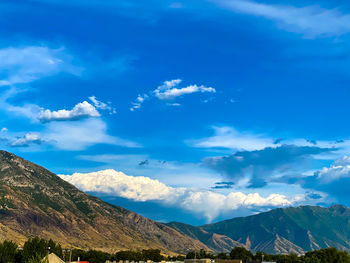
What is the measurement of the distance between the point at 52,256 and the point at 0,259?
37.1 meters

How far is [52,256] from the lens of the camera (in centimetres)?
16750

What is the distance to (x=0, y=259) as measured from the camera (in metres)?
192

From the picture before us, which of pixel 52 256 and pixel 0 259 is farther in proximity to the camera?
pixel 0 259
